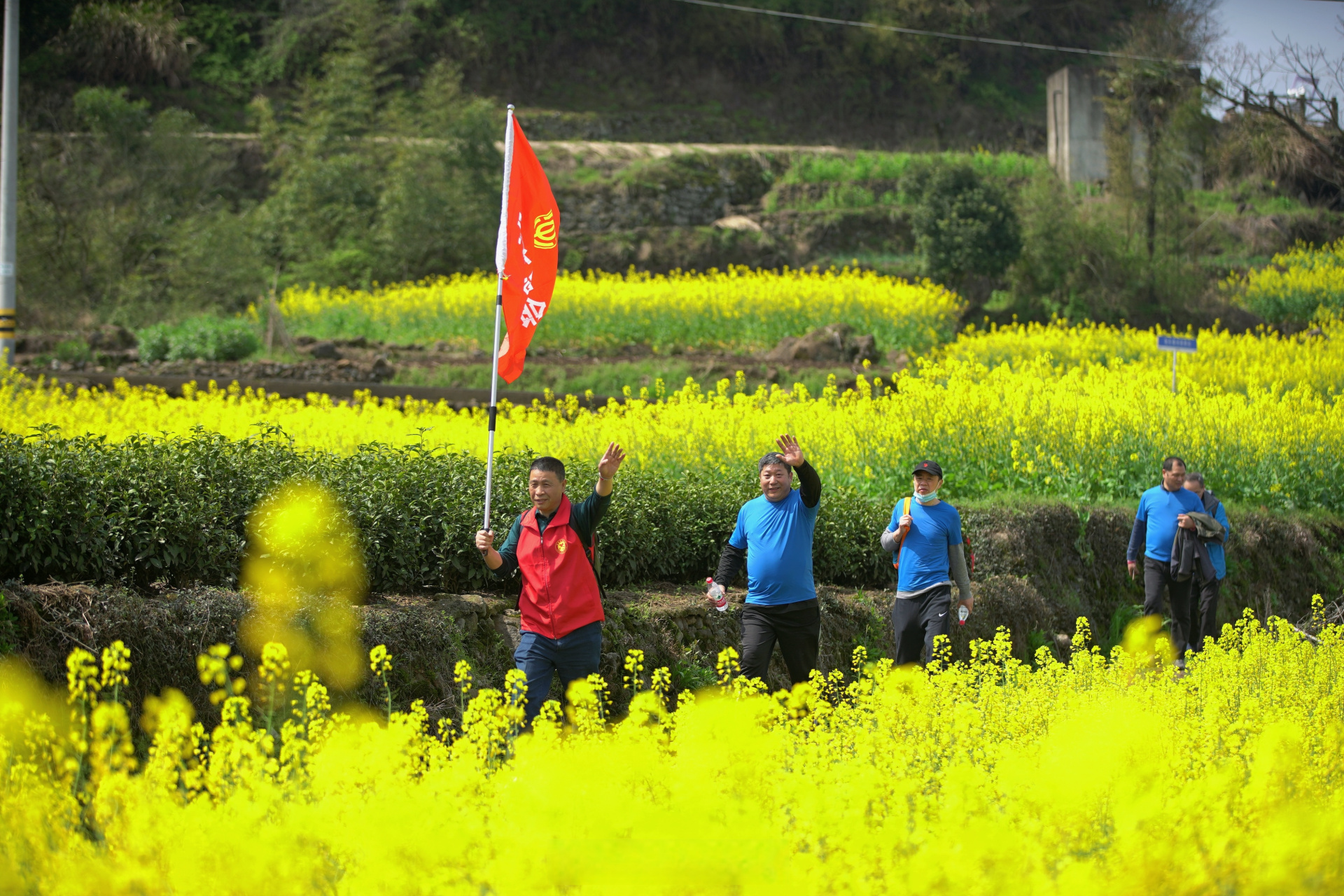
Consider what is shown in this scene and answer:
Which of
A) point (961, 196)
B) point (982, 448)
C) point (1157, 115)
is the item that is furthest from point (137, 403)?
point (1157, 115)

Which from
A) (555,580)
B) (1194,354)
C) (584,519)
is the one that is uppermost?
(1194,354)

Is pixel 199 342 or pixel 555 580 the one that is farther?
pixel 199 342

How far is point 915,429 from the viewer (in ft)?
36.4

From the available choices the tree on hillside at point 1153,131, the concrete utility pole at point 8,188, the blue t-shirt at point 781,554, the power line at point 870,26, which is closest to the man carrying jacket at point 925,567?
the blue t-shirt at point 781,554

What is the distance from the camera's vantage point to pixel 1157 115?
1096 inches

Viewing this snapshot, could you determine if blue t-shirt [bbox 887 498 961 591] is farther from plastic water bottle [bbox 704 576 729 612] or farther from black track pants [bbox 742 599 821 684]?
plastic water bottle [bbox 704 576 729 612]

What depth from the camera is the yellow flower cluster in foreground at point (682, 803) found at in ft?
9.66

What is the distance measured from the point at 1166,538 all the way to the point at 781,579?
4328 mm

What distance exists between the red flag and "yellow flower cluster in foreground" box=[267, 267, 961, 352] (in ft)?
42.5

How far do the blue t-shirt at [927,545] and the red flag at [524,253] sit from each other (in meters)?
2.54

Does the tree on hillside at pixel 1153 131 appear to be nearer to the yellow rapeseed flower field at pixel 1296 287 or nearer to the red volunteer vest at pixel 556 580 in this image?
the yellow rapeseed flower field at pixel 1296 287

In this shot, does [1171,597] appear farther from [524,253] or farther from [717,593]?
[524,253]

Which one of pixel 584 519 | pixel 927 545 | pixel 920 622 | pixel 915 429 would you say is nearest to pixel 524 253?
pixel 584 519

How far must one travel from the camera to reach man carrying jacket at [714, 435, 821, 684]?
630 centimetres
